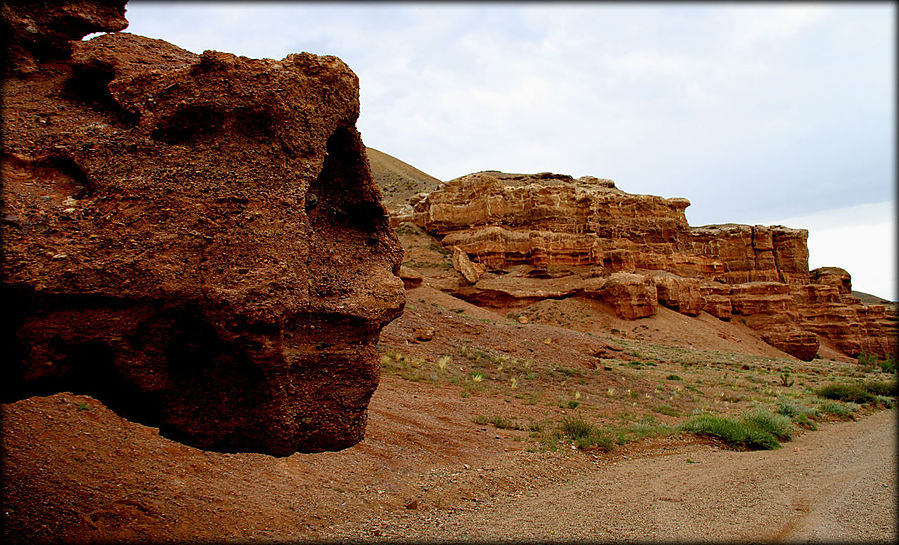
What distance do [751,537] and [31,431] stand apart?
26.5 feet

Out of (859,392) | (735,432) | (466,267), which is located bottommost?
(735,432)

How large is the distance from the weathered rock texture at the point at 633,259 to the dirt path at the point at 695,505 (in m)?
29.7

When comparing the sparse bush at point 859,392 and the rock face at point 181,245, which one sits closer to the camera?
the rock face at point 181,245

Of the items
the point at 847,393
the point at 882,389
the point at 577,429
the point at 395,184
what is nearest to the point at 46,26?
the point at 577,429

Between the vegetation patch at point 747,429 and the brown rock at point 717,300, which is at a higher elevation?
the brown rock at point 717,300

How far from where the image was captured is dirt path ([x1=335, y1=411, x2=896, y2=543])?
6.31 m

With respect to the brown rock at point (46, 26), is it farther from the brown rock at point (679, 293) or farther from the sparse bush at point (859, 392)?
the brown rock at point (679, 293)

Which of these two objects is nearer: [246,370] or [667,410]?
[246,370]

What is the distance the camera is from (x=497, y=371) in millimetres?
17016

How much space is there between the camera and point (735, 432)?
41.0ft

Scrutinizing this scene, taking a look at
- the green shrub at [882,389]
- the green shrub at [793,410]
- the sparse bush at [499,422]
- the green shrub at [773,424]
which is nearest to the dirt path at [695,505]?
the green shrub at [773,424]

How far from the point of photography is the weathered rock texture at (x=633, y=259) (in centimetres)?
4188

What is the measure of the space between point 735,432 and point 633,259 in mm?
35732

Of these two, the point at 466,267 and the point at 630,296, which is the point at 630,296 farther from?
the point at 466,267
